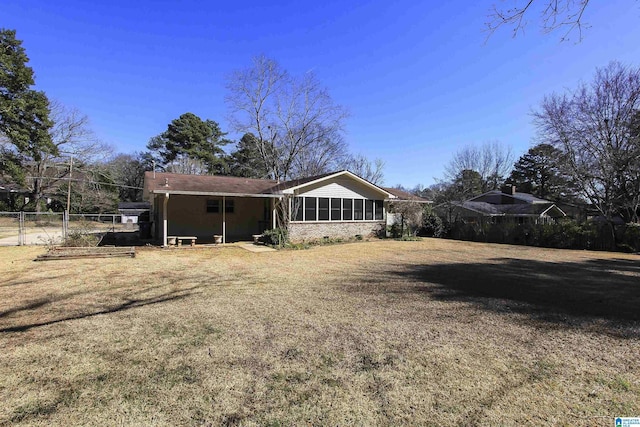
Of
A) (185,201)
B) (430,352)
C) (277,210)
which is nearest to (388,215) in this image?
(277,210)

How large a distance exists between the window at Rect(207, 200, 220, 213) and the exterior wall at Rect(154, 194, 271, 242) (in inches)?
6.6

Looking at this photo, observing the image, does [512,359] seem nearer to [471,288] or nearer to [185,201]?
[471,288]

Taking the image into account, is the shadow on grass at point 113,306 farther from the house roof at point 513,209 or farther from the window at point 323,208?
the house roof at point 513,209

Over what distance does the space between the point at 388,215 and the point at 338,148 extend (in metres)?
13.4

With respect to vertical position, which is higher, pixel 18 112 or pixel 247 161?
pixel 18 112

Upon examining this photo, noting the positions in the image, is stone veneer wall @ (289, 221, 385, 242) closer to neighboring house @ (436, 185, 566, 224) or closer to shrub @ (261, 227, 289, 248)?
shrub @ (261, 227, 289, 248)

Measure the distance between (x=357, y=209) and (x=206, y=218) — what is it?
344 inches

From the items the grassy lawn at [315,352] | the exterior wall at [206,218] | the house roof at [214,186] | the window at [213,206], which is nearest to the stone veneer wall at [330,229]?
the house roof at [214,186]

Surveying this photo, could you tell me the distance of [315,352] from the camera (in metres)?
3.71

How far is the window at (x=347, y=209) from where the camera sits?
1867 cm

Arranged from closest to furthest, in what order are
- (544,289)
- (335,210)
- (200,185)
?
(544,289) → (200,185) → (335,210)

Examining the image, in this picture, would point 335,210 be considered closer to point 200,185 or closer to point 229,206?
point 229,206

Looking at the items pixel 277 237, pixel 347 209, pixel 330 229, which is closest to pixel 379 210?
pixel 347 209

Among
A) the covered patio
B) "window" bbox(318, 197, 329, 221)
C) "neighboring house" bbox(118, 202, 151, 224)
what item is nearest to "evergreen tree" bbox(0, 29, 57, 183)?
"neighboring house" bbox(118, 202, 151, 224)
